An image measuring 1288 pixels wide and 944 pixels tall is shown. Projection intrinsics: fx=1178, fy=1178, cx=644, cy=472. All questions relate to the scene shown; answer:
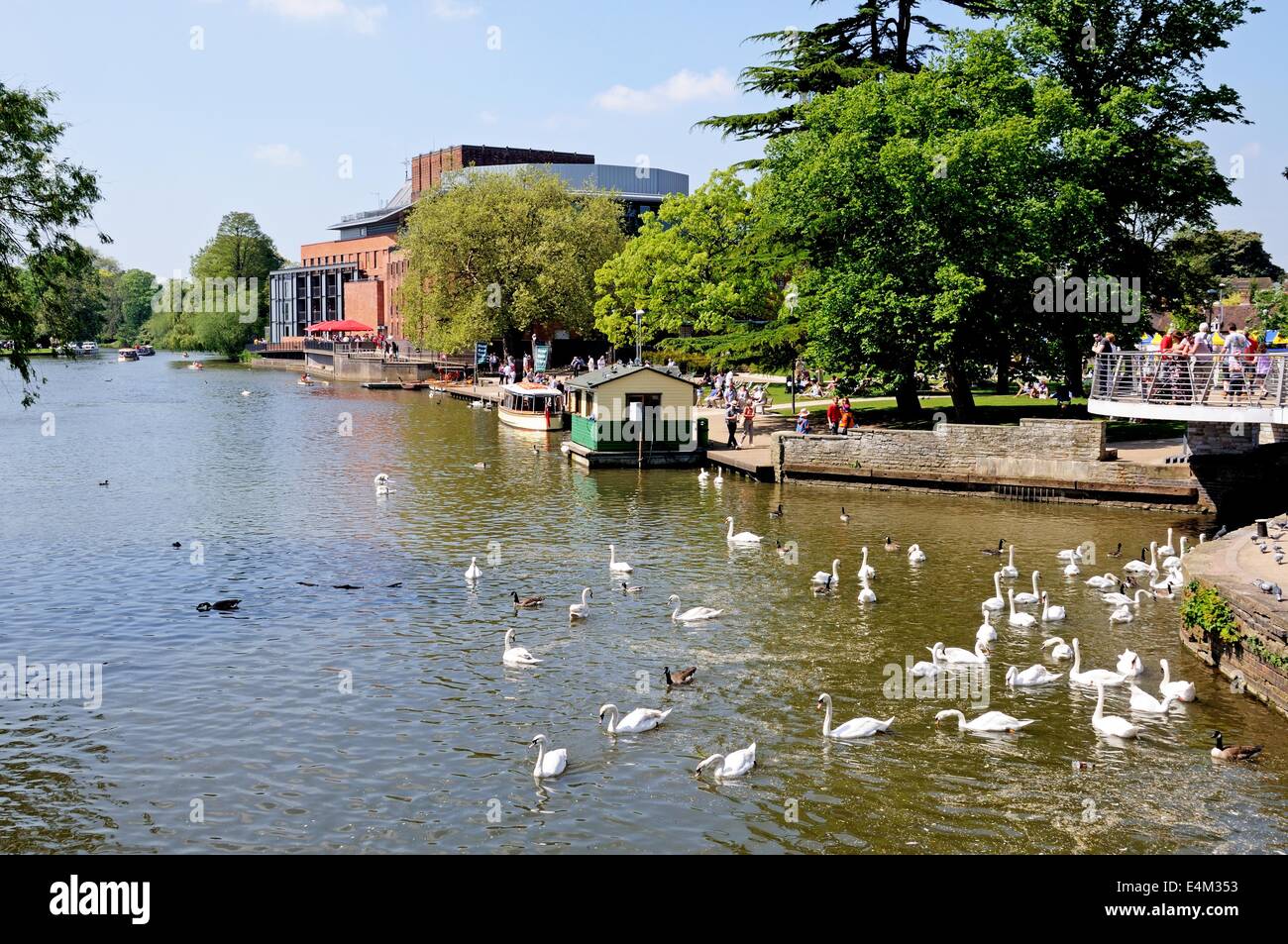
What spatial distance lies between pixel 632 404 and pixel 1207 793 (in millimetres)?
35127

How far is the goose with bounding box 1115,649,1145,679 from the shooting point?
801 inches

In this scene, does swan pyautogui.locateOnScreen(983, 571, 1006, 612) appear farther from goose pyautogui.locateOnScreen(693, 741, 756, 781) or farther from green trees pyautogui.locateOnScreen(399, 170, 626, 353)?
green trees pyautogui.locateOnScreen(399, 170, 626, 353)

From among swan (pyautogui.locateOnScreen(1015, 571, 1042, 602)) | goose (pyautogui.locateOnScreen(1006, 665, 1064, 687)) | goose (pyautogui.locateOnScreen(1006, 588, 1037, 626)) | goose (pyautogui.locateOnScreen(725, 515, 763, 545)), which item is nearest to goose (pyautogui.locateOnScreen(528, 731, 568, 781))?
goose (pyautogui.locateOnScreen(1006, 665, 1064, 687))

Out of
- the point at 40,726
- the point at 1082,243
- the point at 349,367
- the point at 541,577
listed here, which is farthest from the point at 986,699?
the point at 349,367

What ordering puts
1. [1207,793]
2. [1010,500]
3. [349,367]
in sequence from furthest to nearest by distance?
[349,367] → [1010,500] → [1207,793]

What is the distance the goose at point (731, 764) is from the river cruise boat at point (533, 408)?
1807 inches

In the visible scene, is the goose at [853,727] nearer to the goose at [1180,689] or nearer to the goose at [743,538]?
the goose at [1180,689]

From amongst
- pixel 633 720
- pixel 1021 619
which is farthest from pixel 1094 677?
pixel 633 720

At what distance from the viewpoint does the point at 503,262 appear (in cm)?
8950

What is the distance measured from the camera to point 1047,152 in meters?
45.3

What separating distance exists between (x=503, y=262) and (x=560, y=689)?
238 ft

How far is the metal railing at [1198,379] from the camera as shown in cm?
2981
